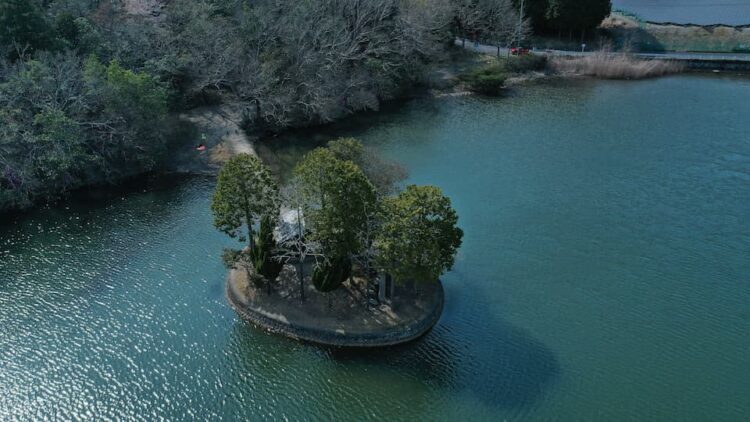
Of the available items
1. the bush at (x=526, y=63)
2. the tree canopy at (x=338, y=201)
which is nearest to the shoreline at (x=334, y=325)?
the tree canopy at (x=338, y=201)

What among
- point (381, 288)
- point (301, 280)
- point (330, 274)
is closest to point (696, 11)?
point (381, 288)

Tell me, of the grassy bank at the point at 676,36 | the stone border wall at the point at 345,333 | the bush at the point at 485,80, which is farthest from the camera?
the grassy bank at the point at 676,36

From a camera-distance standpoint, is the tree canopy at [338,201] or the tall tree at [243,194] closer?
the tree canopy at [338,201]

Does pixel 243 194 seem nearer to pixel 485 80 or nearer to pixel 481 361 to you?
pixel 481 361

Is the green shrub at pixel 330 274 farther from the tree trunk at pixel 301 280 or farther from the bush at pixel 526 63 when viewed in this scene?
the bush at pixel 526 63

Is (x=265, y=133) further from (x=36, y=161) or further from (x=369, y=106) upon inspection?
(x=36, y=161)

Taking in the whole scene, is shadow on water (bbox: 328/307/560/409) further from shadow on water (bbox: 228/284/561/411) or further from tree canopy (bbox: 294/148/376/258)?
tree canopy (bbox: 294/148/376/258)

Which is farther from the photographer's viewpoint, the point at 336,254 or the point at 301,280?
the point at 301,280
